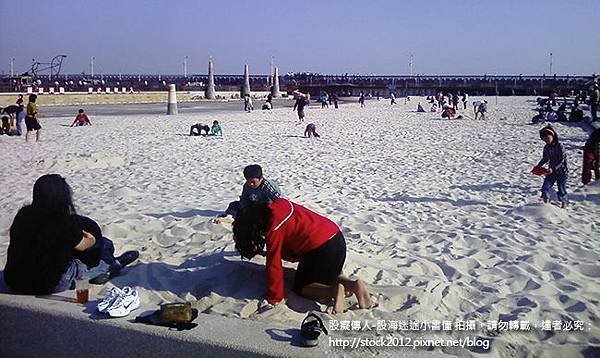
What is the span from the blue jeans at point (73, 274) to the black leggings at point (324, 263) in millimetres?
1639

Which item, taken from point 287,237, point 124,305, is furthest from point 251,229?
point 124,305

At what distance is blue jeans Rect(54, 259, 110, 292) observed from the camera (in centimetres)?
432

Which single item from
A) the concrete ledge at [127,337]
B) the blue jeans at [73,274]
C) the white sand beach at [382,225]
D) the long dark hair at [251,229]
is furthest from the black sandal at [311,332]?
the blue jeans at [73,274]

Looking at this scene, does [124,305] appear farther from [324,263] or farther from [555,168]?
[555,168]

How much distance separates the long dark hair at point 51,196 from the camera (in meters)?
4.18

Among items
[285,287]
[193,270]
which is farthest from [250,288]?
A: [193,270]

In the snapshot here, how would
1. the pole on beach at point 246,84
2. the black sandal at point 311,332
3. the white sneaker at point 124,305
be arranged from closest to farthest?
the black sandal at point 311,332
the white sneaker at point 124,305
the pole on beach at point 246,84

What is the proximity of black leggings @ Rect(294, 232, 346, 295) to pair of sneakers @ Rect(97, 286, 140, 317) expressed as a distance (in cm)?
129

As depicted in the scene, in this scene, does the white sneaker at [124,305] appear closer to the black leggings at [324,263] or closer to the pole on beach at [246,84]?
the black leggings at [324,263]

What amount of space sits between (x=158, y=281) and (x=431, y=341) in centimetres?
240

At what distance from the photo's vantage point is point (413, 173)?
36.3ft

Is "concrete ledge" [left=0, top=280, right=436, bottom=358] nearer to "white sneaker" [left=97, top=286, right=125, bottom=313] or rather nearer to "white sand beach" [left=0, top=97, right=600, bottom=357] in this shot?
"white sneaker" [left=97, top=286, right=125, bottom=313]

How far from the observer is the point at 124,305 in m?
3.60

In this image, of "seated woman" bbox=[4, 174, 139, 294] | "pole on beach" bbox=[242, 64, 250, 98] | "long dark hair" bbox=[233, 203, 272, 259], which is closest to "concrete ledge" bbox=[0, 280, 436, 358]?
"seated woman" bbox=[4, 174, 139, 294]
